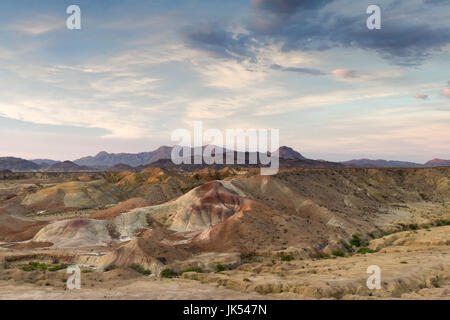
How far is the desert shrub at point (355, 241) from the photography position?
45656 mm

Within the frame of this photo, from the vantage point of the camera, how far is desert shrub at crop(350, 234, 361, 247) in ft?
150

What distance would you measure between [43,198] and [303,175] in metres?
66.9

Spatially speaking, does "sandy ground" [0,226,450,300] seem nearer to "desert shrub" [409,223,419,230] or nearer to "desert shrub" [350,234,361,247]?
"desert shrub" [350,234,361,247]

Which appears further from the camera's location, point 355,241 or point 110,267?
point 355,241

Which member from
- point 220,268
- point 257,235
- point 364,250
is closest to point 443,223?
point 364,250

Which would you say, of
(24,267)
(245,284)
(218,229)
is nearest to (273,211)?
(218,229)

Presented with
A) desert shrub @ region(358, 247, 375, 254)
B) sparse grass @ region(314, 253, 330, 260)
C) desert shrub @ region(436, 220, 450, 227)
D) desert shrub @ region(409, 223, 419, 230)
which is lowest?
sparse grass @ region(314, 253, 330, 260)

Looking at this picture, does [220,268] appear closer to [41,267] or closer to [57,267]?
[57,267]

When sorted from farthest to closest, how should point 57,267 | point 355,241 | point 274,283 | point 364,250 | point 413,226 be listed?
1. point 413,226
2. point 355,241
3. point 364,250
4. point 57,267
5. point 274,283

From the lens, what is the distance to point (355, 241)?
46.6 metres

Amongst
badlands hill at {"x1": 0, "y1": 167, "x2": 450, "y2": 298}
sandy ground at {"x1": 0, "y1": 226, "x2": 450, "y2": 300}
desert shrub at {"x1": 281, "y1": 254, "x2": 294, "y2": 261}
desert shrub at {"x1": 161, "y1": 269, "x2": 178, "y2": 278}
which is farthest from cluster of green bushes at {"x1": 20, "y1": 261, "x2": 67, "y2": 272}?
desert shrub at {"x1": 281, "y1": 254, "x2": 294, "y2": 261}

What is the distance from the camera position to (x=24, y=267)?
32938mm
